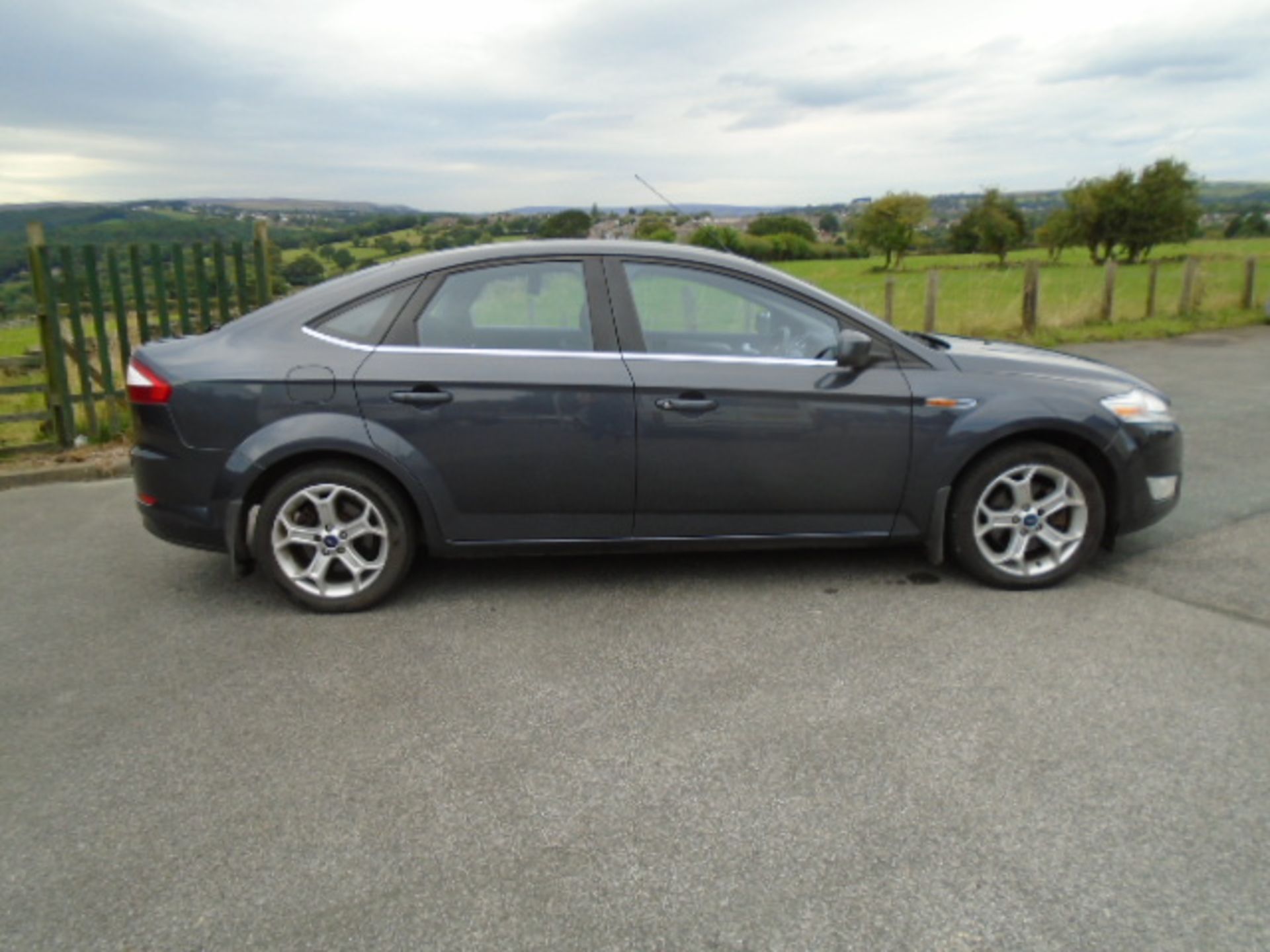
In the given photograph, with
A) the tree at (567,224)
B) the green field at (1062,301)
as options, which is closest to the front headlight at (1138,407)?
the tree at (567,224)

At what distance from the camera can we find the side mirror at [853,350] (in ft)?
12.4

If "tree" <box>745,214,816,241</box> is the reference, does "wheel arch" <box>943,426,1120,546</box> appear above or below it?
below

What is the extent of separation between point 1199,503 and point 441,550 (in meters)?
4.52

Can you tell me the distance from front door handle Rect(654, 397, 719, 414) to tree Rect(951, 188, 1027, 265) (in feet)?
174

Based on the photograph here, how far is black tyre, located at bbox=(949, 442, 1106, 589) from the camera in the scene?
3979mm

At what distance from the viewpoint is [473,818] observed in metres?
2.45

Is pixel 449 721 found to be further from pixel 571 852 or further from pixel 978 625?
pixel 978 625

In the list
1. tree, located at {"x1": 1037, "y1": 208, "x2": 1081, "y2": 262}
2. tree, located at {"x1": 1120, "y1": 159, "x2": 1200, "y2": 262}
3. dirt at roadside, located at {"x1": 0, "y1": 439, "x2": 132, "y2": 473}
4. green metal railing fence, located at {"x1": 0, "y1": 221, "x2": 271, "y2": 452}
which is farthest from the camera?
tree, located at {"x1": 1037, "y1": 208, "x2": 1081, "y2": 262}

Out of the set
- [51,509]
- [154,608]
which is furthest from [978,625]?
[51,509]

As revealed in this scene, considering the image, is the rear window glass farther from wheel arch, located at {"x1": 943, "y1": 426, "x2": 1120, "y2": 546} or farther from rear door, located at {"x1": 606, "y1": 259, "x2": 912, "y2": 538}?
wheel arch, located at {"x1": 943, "y1": 426, "x2": 1120, "y2": 546}

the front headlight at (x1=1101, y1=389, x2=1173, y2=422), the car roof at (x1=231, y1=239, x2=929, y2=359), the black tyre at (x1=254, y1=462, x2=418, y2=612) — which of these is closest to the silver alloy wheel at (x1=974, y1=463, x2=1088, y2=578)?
the front headlight at (x1=1101, y1=389, x2=1173, y2=422)

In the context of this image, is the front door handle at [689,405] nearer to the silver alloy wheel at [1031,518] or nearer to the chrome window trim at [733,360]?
the chrome window trim at [733,360]

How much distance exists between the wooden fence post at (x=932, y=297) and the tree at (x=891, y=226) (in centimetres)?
3202

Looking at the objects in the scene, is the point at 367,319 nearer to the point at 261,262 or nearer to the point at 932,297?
the point at 261,262
